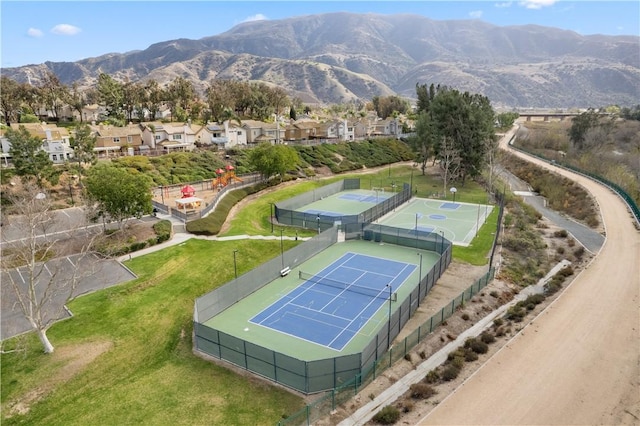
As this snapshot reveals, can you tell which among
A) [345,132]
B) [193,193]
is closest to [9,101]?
[193,193]

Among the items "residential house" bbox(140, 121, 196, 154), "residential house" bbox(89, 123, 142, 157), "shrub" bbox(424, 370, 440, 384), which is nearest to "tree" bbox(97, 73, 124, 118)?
"residential house" bbox(140, 121, 196, 154)

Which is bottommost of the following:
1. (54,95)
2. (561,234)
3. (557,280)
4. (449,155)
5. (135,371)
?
(561,234)

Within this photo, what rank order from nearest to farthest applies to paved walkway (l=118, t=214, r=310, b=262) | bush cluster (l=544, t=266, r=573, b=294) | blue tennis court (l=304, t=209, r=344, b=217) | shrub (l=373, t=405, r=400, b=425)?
shrub (l=373, t=405, r=400, b=425) < bush cluster (l=544, t=266, r=573, b=294) < paved walkway (l=118, t=214, r=310, b=262) < blue tennis court (l=304, t=209, r=344, b=217)

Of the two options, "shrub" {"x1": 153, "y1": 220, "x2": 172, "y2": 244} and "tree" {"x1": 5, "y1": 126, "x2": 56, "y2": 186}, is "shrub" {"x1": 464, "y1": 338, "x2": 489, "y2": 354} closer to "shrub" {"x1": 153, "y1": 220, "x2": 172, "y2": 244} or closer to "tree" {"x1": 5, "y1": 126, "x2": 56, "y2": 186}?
"shrub" {"x1": 153, "y1": 220, "x2": 172, "y2": 244}

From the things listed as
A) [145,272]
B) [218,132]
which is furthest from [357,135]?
[145,272]

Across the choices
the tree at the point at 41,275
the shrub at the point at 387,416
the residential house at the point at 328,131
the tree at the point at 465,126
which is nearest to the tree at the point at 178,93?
the residential house at the point at 328,131

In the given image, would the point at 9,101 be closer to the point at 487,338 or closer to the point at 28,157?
the point at 28,157
